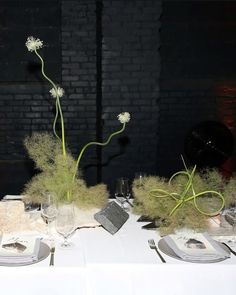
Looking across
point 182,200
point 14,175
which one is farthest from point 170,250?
point 14,175

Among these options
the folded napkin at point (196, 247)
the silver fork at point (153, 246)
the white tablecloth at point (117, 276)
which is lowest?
the white tablecloth at point (117, 276)

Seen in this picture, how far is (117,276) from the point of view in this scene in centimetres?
183

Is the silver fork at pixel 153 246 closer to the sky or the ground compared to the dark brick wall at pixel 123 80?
closer to the ground

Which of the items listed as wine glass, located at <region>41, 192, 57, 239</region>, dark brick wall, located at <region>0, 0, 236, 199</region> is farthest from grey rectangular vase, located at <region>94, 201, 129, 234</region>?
dark brick wall, located at <region>0, 0, 236, 199</region>

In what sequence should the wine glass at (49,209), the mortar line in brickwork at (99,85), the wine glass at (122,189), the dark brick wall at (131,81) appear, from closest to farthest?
the wine glass at (49,209)
the wine glass at (122,189)
the dark brick wall at (131,81)
the mortar line in brickwork at (99,85)

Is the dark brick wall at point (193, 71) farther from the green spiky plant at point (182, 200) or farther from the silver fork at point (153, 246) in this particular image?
the silver fork at point (153, 246)

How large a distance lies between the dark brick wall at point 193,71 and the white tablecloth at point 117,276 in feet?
12.0

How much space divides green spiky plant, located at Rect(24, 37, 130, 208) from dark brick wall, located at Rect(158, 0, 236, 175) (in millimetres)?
3222

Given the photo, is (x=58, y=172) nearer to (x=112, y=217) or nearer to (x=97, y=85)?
(x=112, y=217)

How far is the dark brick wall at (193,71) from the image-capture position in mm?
5344

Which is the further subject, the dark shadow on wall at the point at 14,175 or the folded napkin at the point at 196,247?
the dark shadow on wall at the point at 14,175

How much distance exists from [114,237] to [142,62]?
2918 millimetres

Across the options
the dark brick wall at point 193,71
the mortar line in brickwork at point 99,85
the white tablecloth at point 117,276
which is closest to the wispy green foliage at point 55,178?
the white tablecloth at point 117,276

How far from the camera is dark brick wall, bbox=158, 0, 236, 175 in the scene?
5.34 m
